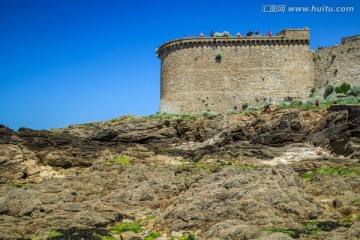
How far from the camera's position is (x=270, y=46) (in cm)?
5278

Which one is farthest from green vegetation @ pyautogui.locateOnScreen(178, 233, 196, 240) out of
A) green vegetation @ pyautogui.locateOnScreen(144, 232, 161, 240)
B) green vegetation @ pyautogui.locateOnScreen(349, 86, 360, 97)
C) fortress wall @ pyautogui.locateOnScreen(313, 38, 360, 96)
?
fortress wall @ pyautogui.locateOnScreen(313, 38, 360, 96)

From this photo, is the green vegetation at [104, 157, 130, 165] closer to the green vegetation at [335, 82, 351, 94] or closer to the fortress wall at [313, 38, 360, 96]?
the green vegetation at [335, 82, 351, 94]

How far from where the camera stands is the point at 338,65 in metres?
50.9

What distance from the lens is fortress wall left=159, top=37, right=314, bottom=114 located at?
52.4 m

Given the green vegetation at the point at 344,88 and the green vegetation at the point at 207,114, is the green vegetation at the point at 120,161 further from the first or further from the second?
the green vegetation at the point at 344,88

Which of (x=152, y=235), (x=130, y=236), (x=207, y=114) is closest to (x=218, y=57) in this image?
(x=207, y=114)

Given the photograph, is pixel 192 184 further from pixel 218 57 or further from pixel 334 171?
pixel 218 57

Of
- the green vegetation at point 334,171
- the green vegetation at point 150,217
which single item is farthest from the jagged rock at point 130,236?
the green vegetation at point 334,171

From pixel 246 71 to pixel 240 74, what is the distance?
78cm

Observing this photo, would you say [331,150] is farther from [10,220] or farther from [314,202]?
[10,220]

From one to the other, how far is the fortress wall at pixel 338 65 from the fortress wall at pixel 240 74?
977 mm

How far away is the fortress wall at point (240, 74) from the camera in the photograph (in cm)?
5241

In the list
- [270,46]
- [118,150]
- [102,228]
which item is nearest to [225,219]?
[102,228]

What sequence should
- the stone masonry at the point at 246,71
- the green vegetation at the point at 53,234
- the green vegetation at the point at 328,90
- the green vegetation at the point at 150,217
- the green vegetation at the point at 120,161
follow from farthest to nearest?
1. the stone masonry at the point at 246,71
2. the green vegetation at the point at 328,90
3. the green vegetation at the point at 120,161
4. the green vegetation at the point at 150,217
5. the green vegetation at the point at 53,234
